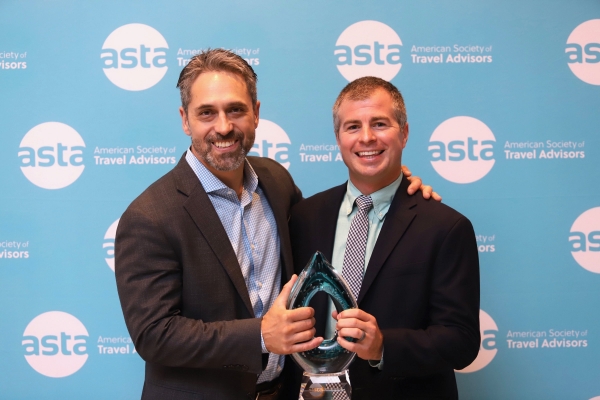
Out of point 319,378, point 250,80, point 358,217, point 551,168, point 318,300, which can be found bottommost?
point 319,378

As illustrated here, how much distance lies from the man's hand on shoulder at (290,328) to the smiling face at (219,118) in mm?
553

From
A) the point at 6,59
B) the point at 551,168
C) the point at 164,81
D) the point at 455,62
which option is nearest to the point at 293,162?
the point at 164,81

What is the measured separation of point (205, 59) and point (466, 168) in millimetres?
1649

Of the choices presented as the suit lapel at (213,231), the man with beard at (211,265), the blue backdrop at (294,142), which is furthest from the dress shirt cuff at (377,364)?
the blue backdrop at (294,142)

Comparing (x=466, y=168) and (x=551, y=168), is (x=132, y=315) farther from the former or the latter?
(x=551, y=168)

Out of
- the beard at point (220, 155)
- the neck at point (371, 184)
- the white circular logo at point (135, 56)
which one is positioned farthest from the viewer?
the white circular logo at point (135, 56)

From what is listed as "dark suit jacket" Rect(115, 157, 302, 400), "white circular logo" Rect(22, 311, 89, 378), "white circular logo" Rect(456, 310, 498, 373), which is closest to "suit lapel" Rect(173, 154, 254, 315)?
"dark suit jacket" Rect(115, 157, 302, 400)

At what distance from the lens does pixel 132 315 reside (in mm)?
1698

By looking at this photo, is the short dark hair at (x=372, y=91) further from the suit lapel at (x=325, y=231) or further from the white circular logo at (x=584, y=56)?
the white circular logo at (x=584, y=56)

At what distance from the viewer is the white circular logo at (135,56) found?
2.88 metres

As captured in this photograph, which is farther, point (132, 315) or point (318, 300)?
point (318, 300)

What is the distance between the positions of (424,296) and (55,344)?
6.83 feet

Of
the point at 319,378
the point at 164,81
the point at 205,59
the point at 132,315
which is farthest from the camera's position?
the point at 164,81

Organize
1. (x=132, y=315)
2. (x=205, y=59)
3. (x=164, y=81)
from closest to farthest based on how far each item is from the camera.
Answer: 1. (x=132, y=315)
2. (x=205, y=59)
3. (x=164, y=81)
